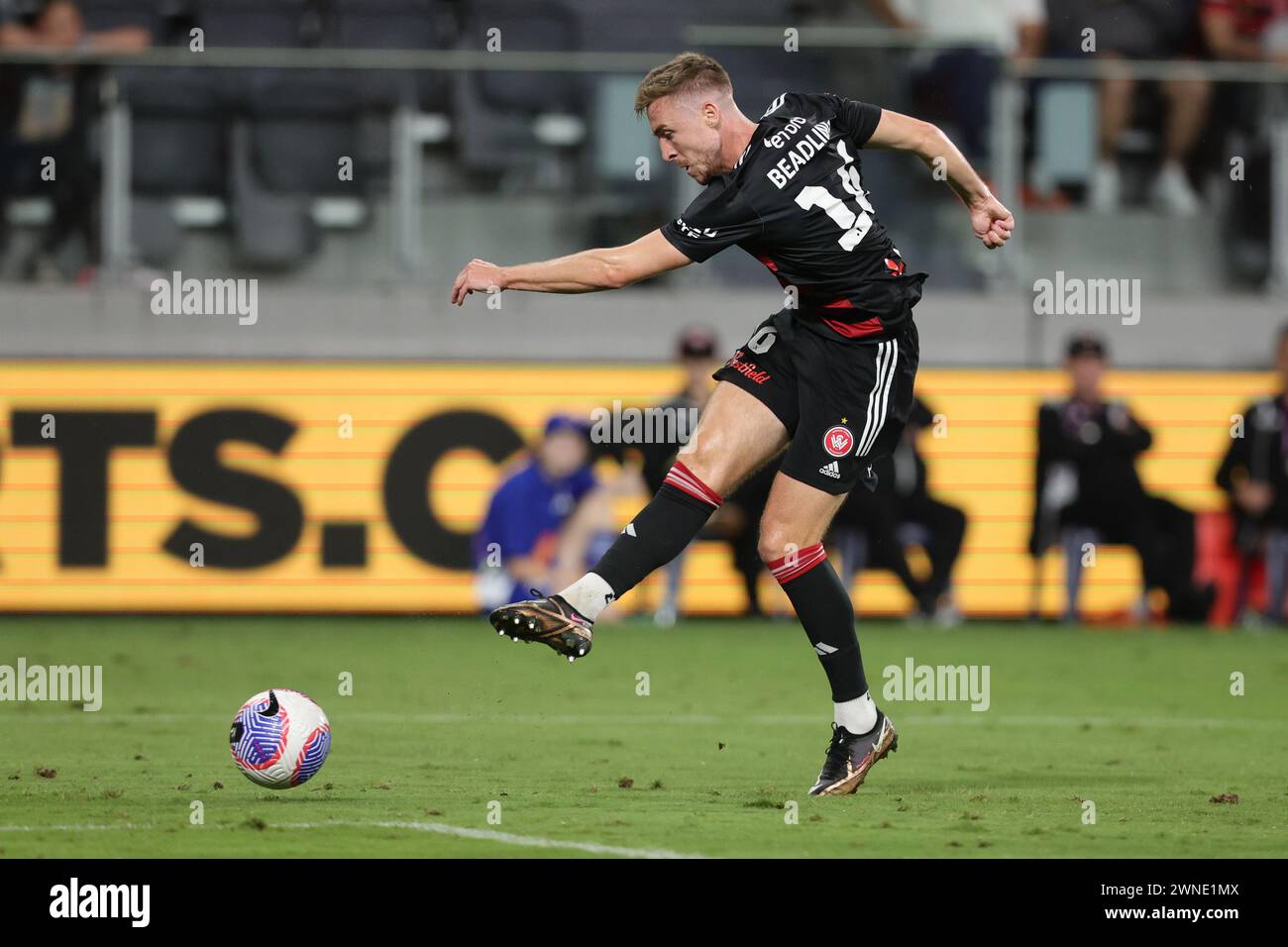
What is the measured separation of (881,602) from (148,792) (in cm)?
909

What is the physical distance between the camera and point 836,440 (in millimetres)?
7418

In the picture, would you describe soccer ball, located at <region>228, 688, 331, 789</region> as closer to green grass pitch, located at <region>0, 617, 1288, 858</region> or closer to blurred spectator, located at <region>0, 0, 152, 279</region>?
green grass pitch, located at <region>0, 617, 1288, 858</region>

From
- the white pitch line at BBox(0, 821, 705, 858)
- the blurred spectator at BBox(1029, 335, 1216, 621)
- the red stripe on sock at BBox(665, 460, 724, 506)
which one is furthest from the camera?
the blurred spectator at BBox(1029, 335, 1216, 621)

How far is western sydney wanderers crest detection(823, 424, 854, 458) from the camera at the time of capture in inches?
292

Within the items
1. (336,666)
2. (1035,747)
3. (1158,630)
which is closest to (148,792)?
(1035,747)

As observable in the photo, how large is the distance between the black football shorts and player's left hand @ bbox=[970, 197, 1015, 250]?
1.35ft

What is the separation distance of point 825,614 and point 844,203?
1.38 meters

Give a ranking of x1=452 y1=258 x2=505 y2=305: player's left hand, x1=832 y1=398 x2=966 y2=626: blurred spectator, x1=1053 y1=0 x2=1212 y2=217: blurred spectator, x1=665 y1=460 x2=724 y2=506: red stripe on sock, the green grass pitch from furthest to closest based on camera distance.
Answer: x1=1053 y1=0 x2=1212 y2=217: blurred spectator
x1=832 y1=398 x2=966 y2=626: blurred spectator
x1=665 y1=460 x2=724 y2=506: red stripe on sock
x1=452 y1=258 x2=505 y2=305: player's left hand
the green grass pitch

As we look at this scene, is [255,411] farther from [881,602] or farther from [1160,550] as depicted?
[1160,550]

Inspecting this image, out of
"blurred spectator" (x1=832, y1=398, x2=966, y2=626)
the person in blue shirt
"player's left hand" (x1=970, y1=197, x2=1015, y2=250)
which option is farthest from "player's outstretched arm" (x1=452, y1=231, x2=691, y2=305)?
"blurred spectator" (x1=832, y1=398, x2=966, y2=626)

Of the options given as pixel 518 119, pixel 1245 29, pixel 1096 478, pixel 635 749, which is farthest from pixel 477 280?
pixel 1245 29

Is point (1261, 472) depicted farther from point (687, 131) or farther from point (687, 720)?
point (687, 131)
